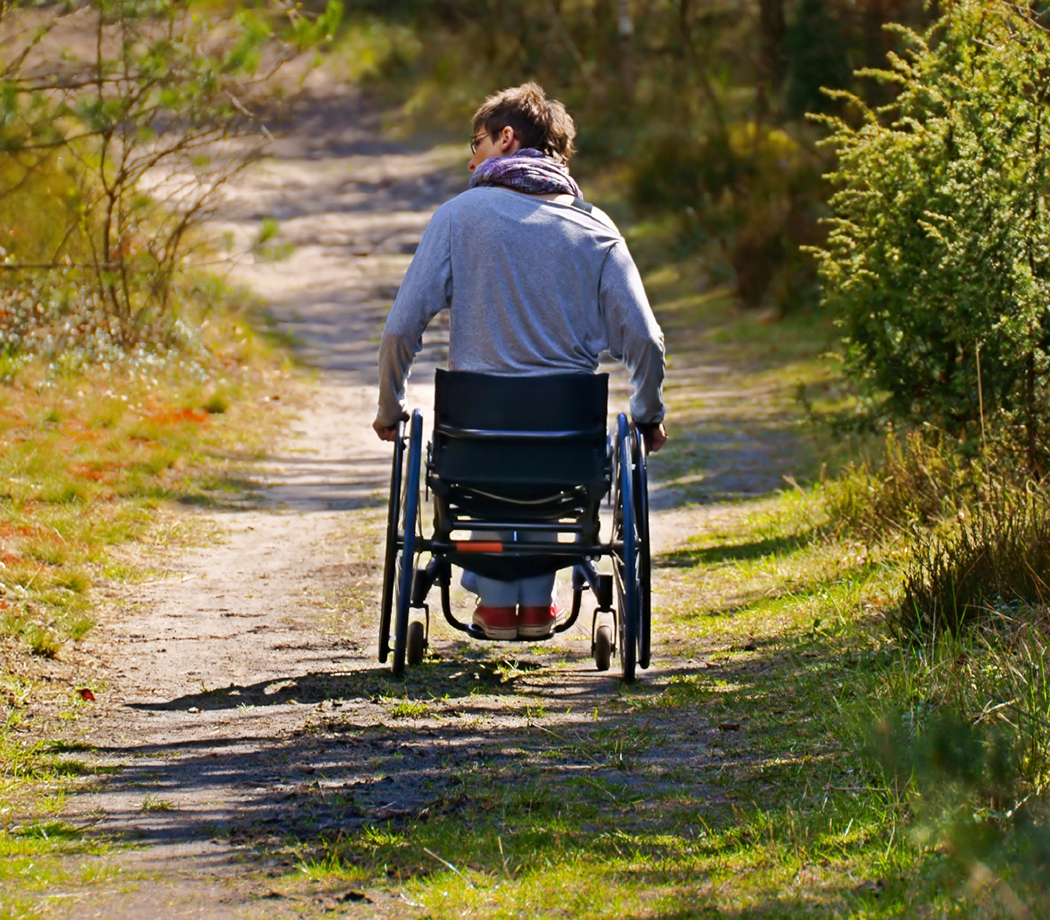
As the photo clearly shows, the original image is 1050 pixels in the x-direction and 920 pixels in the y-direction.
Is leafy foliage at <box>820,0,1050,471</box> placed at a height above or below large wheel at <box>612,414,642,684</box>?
above

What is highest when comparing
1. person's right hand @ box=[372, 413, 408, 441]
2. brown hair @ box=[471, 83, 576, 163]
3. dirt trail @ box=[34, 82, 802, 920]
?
brown hair @ box=[471, 83, 576, 163]

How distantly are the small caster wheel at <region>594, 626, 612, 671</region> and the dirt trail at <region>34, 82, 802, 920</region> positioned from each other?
3.4 inches

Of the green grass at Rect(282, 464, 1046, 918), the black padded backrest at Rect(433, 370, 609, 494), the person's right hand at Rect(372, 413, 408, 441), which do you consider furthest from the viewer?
the person's right hand at Rect(372, 413, 408, 441)

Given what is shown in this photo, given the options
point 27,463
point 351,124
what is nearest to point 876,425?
point 27,463

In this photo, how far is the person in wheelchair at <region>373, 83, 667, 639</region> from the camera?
4.35 m

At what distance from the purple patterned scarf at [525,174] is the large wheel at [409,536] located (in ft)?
2.49

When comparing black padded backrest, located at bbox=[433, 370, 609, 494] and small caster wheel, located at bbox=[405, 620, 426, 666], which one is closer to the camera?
black padded backrest, located at bbox=[433, 370, 609, 494]

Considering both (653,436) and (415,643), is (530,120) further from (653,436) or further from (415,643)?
(415,643)

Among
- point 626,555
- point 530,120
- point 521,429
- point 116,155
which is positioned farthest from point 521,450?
point 116,155

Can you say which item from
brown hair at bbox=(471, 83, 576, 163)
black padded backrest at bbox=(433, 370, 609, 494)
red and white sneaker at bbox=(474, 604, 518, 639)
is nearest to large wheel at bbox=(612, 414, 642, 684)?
black padded backrest at bbox=(433, 370, 609, 494)

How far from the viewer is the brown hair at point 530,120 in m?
4.59

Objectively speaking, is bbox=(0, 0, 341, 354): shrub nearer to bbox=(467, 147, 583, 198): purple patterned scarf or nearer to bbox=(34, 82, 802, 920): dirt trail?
bbox=(34, 82, 802, 920): dirt trail

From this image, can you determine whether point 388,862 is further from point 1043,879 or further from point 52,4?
point 52,4

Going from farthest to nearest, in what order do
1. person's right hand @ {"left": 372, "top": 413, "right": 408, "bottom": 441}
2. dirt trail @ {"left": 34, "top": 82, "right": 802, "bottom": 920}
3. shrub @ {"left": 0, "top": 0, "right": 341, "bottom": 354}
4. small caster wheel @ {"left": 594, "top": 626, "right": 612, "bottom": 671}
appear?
shrub @ {"left": 0, "top": 0, "right": 341, "bottom": 354}
small caster wheel @ {"left": 594, "top": 626, "right": 612, "bottom": 671}
person's right hand @ {"left": 372, "top": 413, "right": 408, "bottom": 441}
dirt trail @ {"left": 34, "top": 82, "right": 802, "bottom": 920}
